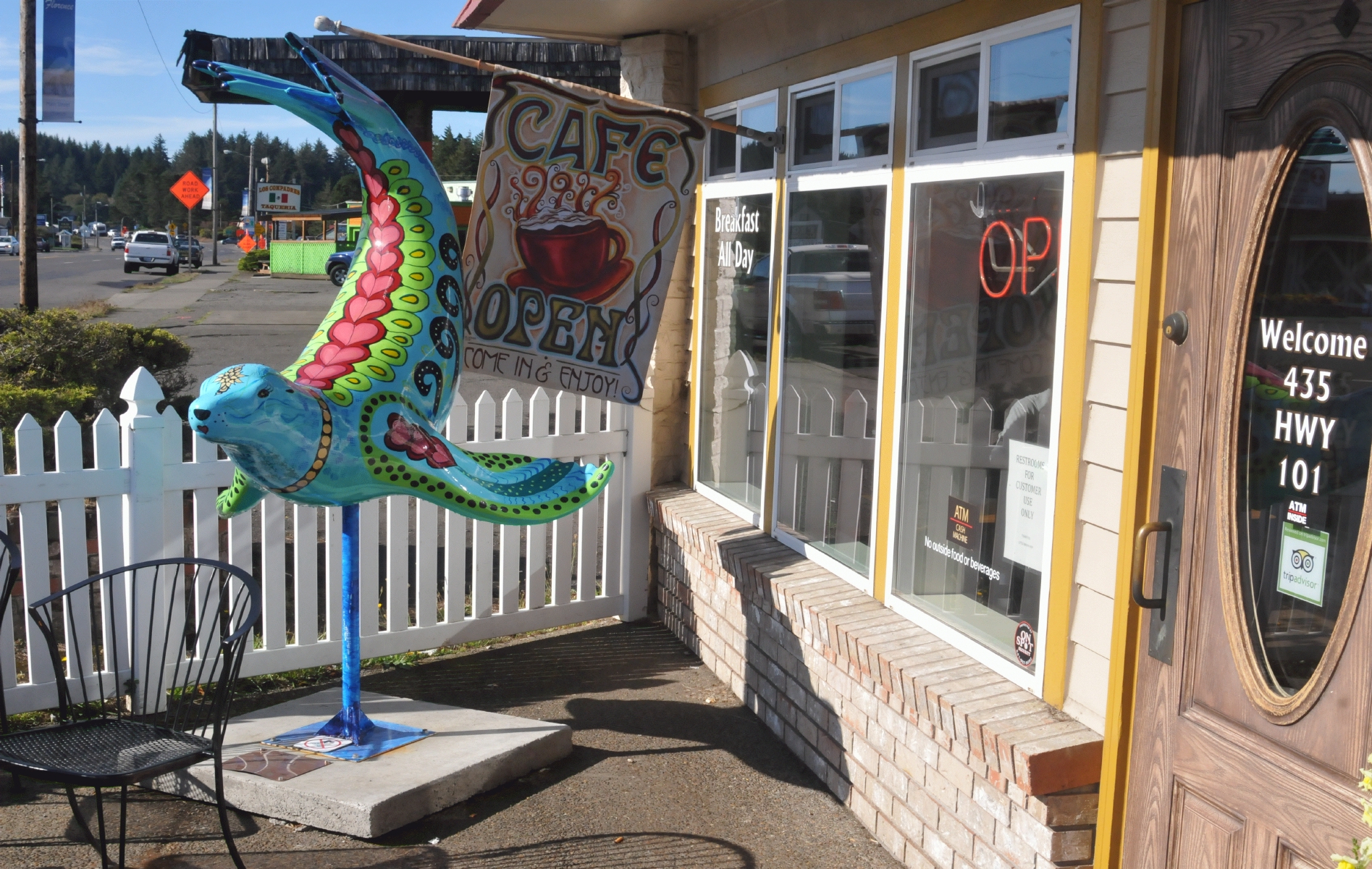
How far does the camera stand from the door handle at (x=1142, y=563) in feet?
9.71

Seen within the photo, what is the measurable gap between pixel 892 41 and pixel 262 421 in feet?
8.45

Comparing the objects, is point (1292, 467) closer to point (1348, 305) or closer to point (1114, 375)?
point (1348, 305)

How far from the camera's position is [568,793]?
14.7ft

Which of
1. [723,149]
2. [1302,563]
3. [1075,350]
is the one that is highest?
[723,149]

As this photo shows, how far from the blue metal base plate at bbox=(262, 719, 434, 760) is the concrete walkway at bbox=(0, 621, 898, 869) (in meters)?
0.35

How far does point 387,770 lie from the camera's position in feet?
14.1

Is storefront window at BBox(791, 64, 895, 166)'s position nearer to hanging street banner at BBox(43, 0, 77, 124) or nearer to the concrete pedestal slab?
the concrete pedestal slab

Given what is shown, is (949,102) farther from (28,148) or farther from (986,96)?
(28,148)

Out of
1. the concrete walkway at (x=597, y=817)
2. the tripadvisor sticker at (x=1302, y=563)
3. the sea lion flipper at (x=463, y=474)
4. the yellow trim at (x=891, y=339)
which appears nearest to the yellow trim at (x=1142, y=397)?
the tripadvisor sticker at (x=1302, y=563)

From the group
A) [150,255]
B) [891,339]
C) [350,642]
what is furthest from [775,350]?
[150,255]

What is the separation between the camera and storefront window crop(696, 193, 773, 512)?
557 cm

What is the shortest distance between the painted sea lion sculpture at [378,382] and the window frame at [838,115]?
1.54 m

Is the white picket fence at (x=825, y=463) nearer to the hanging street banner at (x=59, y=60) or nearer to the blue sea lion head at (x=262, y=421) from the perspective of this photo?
the blue sea lion head at (x=262, y=421)

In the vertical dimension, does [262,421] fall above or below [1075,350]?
below
